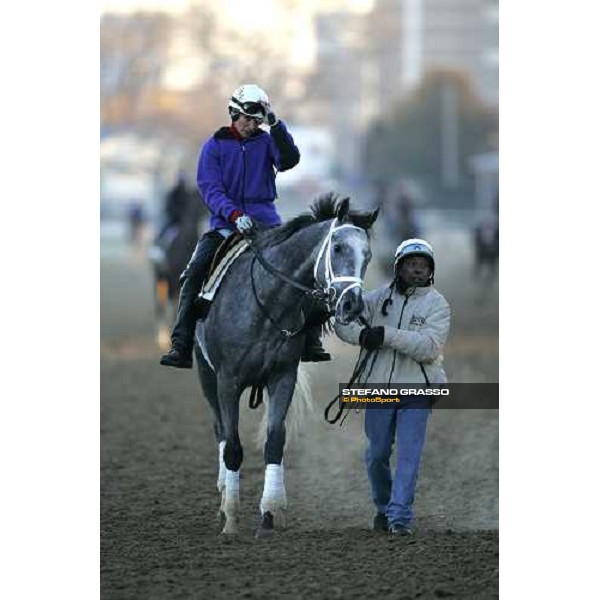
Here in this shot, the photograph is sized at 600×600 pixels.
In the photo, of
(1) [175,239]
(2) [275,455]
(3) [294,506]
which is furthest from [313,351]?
(1) [175,239]

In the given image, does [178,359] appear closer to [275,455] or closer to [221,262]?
[221,262]

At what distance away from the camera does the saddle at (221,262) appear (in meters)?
9.73

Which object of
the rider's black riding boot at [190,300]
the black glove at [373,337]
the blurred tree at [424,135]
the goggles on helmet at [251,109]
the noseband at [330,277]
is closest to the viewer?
the noseband at [330,277]

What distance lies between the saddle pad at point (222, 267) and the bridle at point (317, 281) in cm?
13

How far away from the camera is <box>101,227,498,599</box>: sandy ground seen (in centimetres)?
822

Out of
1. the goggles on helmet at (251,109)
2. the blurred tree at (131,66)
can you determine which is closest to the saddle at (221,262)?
the goggles on helmet at (251,109)

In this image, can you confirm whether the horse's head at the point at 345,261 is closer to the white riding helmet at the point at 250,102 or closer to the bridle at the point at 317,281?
the bridle at the point at 317,281
